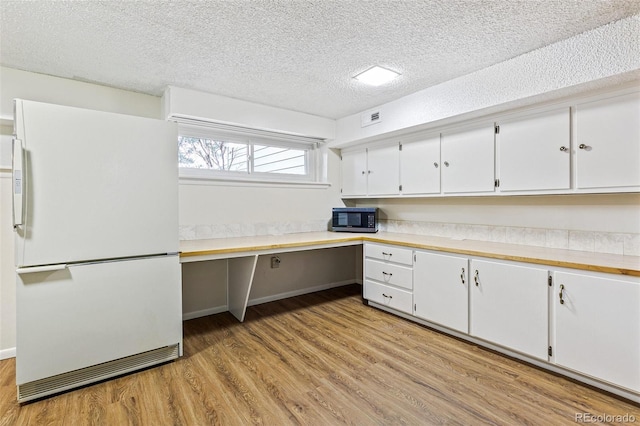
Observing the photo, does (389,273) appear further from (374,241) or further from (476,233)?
(476,233)

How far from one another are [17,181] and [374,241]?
9.07 ft

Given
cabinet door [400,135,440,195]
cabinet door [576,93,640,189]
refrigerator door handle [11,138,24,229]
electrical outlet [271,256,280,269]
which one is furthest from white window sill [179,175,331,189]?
cabinet door [576,93,640,189]

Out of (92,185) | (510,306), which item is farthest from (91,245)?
(510,306)

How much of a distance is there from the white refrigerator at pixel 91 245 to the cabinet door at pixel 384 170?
2249mm

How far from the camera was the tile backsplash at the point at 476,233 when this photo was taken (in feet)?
7.42

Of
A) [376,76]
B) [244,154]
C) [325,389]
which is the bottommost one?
[325,389]

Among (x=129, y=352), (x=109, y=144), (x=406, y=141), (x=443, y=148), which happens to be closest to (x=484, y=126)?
(x=443, y=148)

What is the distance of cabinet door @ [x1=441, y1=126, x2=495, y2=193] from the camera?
2680mm

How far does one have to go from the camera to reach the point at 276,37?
6.57ft

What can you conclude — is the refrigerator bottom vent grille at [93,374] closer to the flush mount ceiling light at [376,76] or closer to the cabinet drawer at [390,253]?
the cabinet drawer at [390,253]

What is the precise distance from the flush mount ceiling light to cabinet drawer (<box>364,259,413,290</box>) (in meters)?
1.69

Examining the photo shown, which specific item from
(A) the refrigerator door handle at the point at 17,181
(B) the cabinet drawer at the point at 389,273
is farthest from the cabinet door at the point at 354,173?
(A) the refrigerator door handle at the point at 17,181

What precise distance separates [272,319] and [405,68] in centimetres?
253

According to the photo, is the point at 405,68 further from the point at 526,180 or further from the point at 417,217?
the point at 417,217
